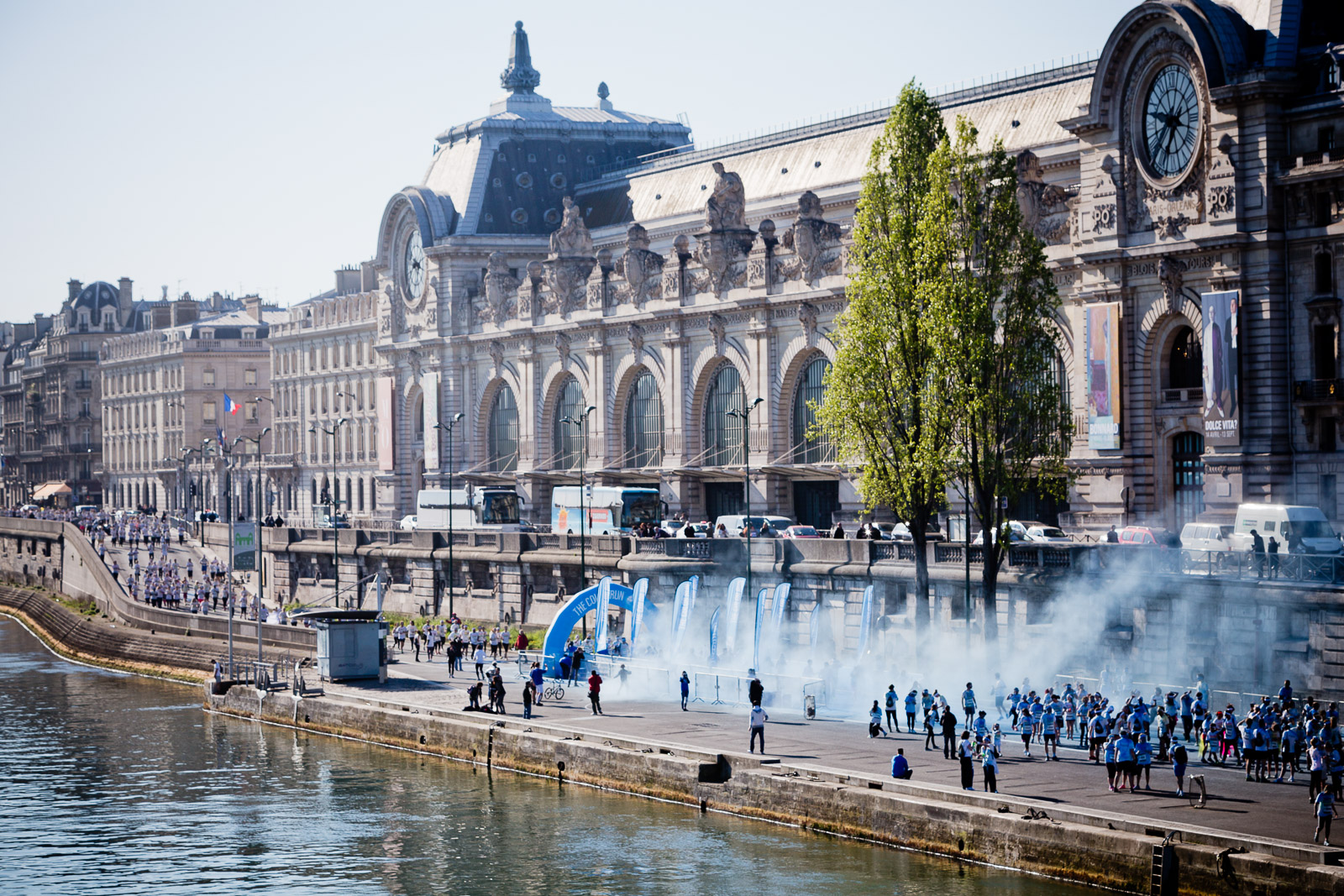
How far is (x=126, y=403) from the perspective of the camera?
7505 inches

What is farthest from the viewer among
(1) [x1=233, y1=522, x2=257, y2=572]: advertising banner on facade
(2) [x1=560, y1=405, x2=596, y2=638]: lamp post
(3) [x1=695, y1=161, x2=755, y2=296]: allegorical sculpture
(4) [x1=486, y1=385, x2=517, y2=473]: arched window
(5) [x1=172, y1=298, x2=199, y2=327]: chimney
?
(5) [x1=172, y1=298, x2=199, y2=327]: chimney

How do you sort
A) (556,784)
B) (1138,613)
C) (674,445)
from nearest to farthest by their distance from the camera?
(556,784)
(1138,613)
(674,445)

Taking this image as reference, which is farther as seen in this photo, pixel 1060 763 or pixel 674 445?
pixel 674 445

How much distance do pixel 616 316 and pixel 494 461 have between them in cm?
1823

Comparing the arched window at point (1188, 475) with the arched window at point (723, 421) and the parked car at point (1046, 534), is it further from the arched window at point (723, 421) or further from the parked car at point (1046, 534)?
the arched window at point (723, 421)

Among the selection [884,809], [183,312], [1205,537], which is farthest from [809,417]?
[183,312]

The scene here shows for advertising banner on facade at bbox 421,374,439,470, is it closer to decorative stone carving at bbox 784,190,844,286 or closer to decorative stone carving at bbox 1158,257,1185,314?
decorative stone carving at bbox 784,190,844,286

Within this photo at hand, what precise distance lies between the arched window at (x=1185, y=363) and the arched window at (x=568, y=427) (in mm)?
48353

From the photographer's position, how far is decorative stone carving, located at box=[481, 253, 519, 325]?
395ft

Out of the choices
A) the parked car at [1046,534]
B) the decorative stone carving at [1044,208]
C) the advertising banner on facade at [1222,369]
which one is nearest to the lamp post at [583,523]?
the parked car at [1046,534]

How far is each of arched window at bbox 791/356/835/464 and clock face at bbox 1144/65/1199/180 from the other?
26.3 meters

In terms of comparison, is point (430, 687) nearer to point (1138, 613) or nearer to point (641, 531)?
point (641, 531)

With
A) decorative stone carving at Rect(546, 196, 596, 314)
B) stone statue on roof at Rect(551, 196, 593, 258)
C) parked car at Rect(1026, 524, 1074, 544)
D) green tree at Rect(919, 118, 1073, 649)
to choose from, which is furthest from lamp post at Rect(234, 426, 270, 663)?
green tree at Rect(919, 118, 1073, 649)

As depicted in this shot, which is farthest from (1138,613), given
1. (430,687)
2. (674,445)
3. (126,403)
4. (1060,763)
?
(126,403)
